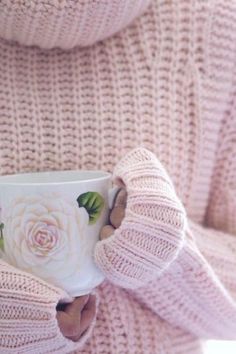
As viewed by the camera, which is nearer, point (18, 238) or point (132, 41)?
point (18, 238)

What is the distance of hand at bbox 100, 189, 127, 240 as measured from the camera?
1.74 feet

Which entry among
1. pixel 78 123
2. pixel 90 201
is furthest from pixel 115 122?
pixel 90 201

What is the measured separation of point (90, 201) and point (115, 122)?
16 cm

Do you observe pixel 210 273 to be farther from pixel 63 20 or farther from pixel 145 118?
pixel 63 20

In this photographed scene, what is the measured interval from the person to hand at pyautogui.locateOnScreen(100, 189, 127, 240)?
0.28ft

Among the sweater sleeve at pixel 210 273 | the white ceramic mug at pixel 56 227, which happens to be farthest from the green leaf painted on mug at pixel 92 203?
the sweater sleeve at pixel 210 273

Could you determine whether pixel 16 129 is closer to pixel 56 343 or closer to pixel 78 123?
pixel 78 123

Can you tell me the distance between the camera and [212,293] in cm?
62

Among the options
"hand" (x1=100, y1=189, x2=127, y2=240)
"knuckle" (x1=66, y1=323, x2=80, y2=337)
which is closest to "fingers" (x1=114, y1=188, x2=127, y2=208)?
"hand" (x1=100, y1=189, x2=127, y2=240)

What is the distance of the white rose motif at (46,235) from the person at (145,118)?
11 centimetres

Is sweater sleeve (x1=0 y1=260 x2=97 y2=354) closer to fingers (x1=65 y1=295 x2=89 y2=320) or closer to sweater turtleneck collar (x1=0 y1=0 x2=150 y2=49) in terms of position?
fingers (x1=65 y1=295 x2=89 y2=320)

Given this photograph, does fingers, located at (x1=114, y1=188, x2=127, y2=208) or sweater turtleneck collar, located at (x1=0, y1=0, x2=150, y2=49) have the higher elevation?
sweater turtleneck collar, located at (x1=0, y1=0, x2=150, y2=49)

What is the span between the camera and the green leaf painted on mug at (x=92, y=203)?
1.67ft

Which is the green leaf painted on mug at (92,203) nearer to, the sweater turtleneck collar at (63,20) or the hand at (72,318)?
the hand at (72,318)
